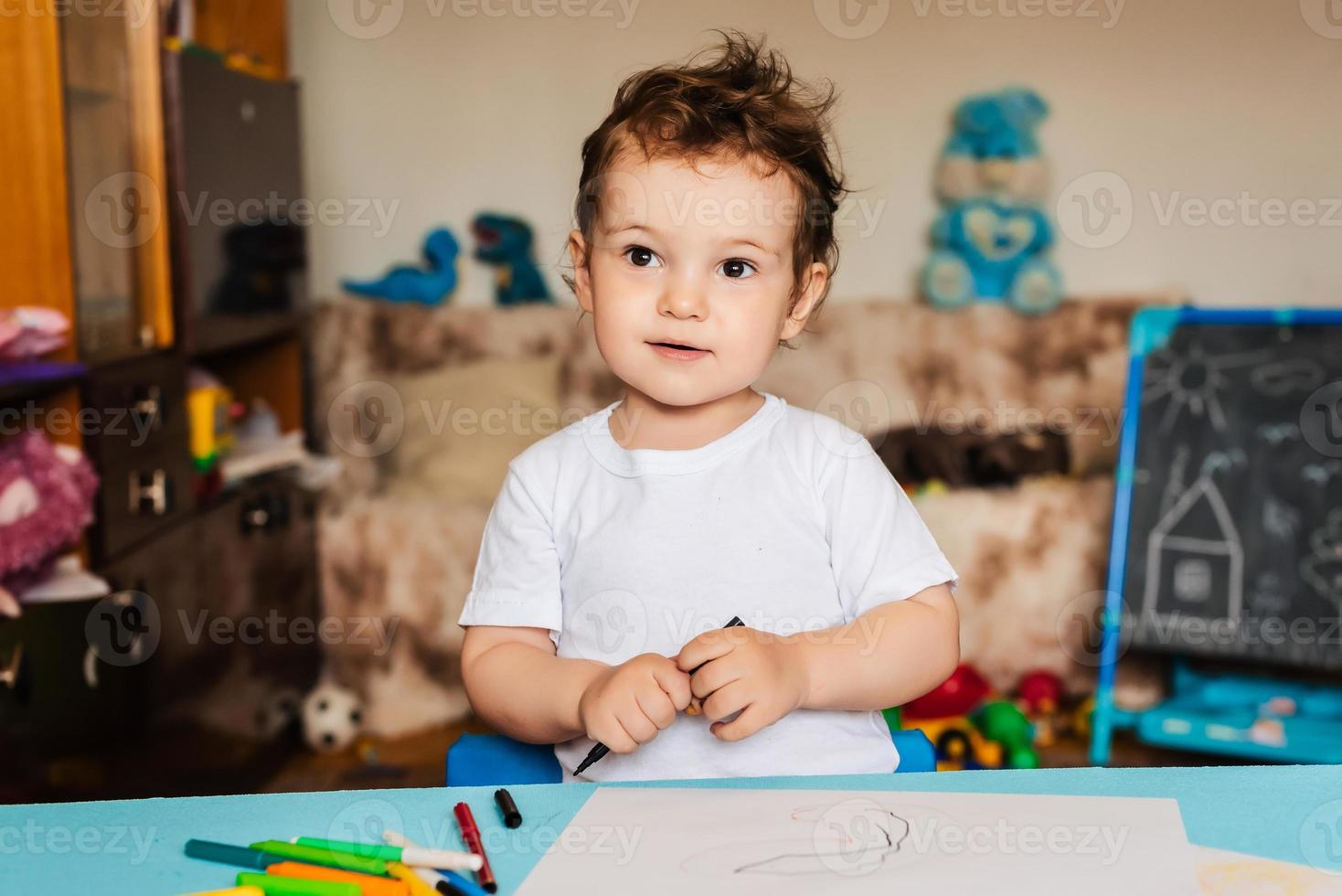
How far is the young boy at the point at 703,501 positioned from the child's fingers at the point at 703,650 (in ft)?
0.32

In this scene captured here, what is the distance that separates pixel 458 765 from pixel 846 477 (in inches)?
14.8

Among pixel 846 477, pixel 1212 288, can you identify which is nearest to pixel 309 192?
pixel 1212 288

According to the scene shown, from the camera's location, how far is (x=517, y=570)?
1039 mm

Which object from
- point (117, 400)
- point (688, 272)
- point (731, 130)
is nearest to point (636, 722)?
point (688, 272)

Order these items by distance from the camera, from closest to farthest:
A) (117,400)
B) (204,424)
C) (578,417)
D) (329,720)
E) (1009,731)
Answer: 1. (117,400)
2. (204,424)
3. (1009,731)
4. (329,720)
5. (578,417)

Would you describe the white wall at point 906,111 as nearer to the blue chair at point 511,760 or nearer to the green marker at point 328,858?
the blue chair at point 511,760

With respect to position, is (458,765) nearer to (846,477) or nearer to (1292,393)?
(846,477)

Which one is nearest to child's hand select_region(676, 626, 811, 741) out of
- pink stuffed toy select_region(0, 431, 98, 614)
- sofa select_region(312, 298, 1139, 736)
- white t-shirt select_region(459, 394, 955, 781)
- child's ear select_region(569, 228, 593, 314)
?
white t-shirt select_region(459, 394, 955, 781)

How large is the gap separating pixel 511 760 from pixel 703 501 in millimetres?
252

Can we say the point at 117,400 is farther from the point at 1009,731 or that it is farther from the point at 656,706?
the point at 1009,731

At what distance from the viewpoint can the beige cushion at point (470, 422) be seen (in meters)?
2.76

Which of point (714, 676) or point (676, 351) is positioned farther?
point (676, 351)

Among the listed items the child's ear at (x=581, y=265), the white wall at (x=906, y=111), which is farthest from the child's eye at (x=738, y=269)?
the white wall at (x=906, y=111)

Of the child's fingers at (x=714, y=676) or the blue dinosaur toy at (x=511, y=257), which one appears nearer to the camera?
the child's fingers at (x=714, y=676)
